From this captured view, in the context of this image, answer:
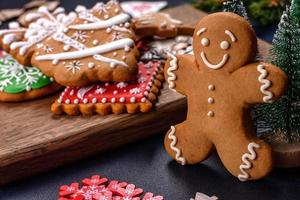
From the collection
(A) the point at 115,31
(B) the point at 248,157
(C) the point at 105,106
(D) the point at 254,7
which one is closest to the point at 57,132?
(C) the point at 105,106

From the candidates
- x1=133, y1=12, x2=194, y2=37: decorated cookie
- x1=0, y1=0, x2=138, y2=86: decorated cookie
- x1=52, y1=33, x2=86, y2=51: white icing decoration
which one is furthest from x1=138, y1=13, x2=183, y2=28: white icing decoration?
x1=52, y1=33, x2=86, y2=51: white icing decoration

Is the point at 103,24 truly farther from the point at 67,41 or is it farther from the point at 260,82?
the point at 260,82

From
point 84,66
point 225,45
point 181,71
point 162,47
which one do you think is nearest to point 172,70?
point 181,71

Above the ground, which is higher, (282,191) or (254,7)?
(254,7)

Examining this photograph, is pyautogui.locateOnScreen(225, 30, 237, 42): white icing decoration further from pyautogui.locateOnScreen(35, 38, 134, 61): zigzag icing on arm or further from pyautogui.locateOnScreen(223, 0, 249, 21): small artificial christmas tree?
pyautogui.locateOnScreen(35, 38, 134, 61): zigzag icing on arm

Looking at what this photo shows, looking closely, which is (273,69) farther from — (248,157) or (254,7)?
(254,7)

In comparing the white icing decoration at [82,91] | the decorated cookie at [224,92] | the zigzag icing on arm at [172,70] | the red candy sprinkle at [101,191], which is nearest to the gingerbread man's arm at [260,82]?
the decorated cookie at [224,92]
